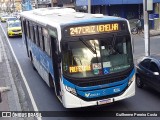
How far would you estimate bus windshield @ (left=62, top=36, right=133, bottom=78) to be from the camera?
9.30 m

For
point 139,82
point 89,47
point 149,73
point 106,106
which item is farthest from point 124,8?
point 89,47

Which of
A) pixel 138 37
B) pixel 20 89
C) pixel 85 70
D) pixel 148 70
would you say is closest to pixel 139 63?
pixel 148 70

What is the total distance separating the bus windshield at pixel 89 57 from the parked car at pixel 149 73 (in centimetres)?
235

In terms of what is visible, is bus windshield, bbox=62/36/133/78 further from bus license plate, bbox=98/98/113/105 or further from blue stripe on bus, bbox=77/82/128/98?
bus license plate, bbox=98/98/113/105

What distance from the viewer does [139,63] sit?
13.0 metres

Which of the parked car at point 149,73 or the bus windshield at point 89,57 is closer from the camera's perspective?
the bus windshield at point 89,57

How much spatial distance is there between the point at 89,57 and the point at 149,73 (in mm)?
3393

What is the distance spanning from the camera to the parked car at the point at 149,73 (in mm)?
11292

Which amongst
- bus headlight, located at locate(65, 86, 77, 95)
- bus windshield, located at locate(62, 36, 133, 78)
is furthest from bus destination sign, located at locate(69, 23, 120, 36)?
bus headlight, located at locate(65, 86, 77, 95)

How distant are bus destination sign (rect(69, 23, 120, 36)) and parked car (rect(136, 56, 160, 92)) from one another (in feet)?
8.67

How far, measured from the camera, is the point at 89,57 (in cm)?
933

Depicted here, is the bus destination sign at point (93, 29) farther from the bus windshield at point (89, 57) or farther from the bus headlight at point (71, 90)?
the bus headlight at point (71, 90)

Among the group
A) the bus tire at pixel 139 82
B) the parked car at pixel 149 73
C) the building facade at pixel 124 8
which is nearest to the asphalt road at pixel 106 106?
the bus tire at pixel 139 82

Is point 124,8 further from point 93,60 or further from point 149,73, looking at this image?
point 93,60
